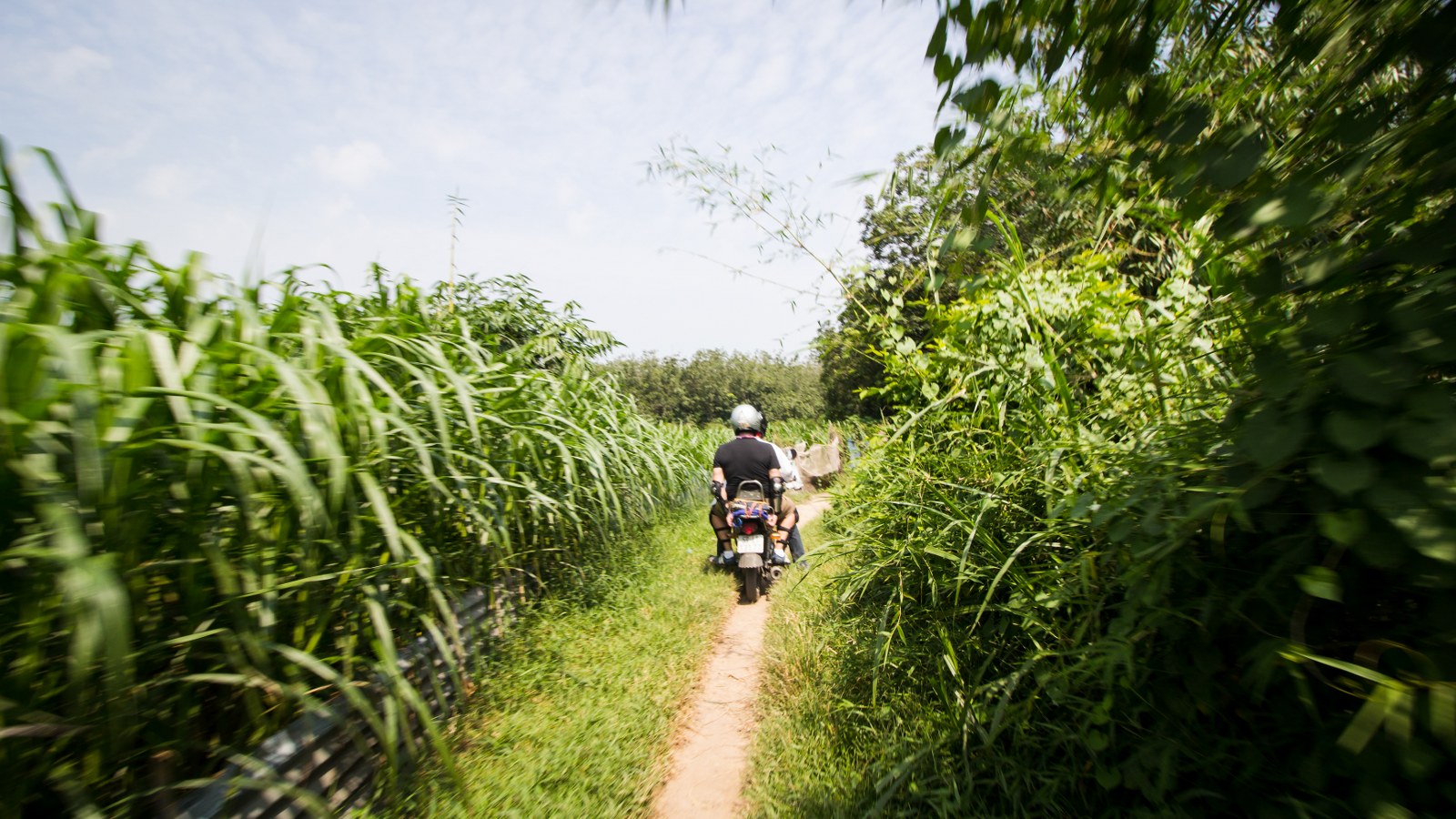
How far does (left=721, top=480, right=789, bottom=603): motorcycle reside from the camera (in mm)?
5172

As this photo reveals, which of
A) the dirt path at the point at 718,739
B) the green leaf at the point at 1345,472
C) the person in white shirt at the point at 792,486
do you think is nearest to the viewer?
the green leaf at the point at 1345,472

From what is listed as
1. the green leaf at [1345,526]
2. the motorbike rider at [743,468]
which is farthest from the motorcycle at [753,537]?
the green leaf at [1345,526]

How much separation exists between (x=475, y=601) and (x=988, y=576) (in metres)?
2.66

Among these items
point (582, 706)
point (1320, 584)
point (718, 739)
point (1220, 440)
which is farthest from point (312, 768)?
point (1220, 440)

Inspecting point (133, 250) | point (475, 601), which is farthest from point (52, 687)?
point (475, 601)

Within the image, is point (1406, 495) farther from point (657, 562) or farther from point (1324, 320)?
point (657, 562)

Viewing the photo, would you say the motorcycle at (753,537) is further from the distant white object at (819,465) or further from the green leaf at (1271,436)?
the distant white object at (819,465)

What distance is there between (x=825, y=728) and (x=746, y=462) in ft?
9.69

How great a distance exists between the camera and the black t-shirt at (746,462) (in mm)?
5547

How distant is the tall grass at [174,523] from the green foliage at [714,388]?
33.3 meters

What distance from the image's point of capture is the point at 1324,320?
917 mm

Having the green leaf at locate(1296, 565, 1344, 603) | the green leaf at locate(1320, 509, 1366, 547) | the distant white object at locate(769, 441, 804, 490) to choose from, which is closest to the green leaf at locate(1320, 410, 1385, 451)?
the green leaf at locate(1320, 509, 1366, 547)

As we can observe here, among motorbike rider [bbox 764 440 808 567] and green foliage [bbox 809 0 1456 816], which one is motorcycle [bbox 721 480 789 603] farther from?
green foliage [bbox 809 0 1456 816]

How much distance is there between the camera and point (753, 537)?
5.25 meters
